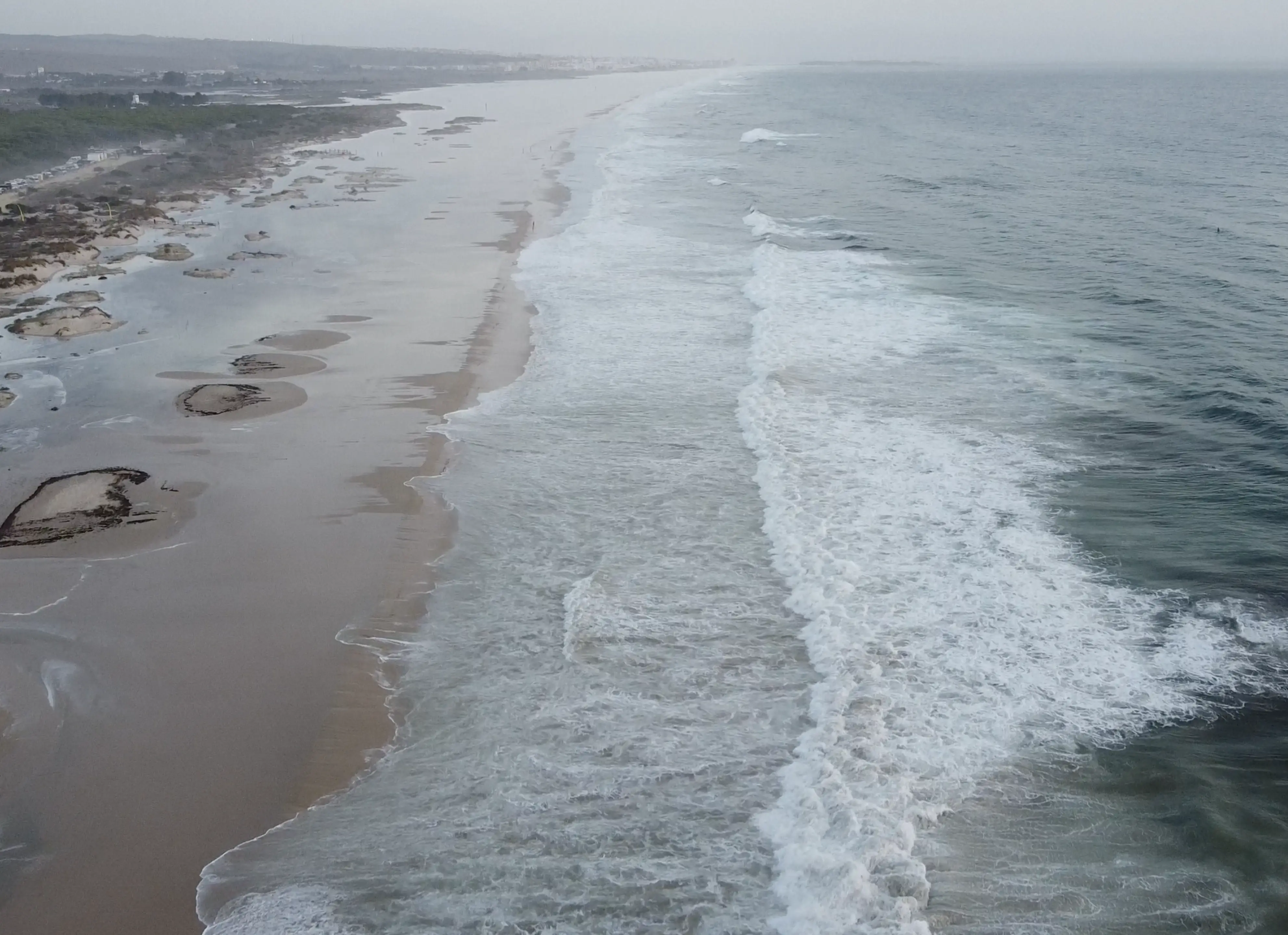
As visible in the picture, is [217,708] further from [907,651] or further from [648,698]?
[907,651]

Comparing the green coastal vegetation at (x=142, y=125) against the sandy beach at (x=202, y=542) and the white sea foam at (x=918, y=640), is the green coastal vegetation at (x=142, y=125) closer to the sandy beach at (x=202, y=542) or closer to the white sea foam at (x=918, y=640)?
the sandy beach at (x=202, y=542)

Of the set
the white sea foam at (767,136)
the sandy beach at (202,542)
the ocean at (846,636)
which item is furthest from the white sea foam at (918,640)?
the white sea foam at (767,136)

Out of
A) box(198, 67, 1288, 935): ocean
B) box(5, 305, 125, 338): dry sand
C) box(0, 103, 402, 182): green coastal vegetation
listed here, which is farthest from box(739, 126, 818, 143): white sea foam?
box(5, 305, 125, 338): dry sand

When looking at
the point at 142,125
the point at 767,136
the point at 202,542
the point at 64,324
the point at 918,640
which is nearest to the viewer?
the point at 918,640

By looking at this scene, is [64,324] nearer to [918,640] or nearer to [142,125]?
[918,640]

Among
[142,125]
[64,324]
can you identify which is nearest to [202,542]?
[64,324]

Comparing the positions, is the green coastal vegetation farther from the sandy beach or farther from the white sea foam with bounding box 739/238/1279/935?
the white sea foam with bounding box 739/238/1279/935

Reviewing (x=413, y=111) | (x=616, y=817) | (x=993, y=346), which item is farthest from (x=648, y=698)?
(x=413, y=111)
